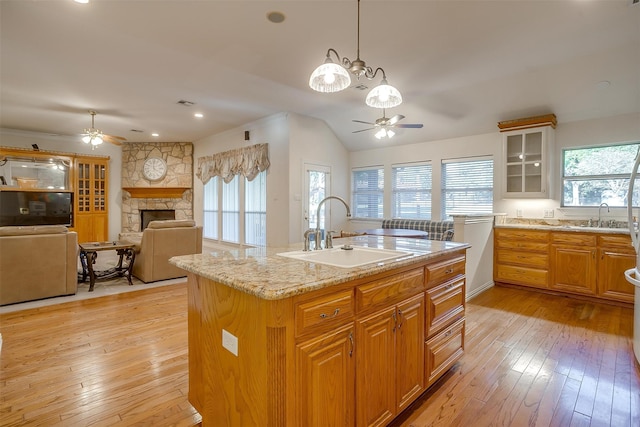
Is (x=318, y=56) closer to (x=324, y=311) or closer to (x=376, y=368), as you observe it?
(x=324, y=311)

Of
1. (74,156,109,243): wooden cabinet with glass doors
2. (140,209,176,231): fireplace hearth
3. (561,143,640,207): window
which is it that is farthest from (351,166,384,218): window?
(74,156,109,243): wooden cabinet with glass doors

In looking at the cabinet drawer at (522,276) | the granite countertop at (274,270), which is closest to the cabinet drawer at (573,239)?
the cabinet drawer at (522,276)

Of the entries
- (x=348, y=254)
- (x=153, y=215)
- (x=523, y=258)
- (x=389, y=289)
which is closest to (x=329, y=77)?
(x=348, y=254)

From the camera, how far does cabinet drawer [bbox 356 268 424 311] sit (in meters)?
1.48

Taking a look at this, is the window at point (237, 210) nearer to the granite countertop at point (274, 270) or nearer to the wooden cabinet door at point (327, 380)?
the granite countertop at point (274, 270)

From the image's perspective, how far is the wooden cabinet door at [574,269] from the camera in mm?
3910

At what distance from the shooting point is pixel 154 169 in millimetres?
8234

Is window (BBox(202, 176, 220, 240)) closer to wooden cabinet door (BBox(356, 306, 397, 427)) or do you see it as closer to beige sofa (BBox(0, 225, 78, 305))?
beige sofa (BBox(0, 225, 78, 305))

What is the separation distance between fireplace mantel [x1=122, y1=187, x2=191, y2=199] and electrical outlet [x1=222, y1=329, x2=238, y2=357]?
A: 25.3ft

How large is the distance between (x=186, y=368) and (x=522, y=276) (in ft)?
A: 14.6

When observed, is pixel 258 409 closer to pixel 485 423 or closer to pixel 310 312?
pixel 310 312

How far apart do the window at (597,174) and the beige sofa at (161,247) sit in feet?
18.5

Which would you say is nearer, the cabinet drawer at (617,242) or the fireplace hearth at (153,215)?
the cabinet drawer at (617,242)

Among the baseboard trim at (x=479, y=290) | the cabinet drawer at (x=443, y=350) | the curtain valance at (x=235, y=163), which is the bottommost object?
the baseboard trim at (x=479, y=290)
